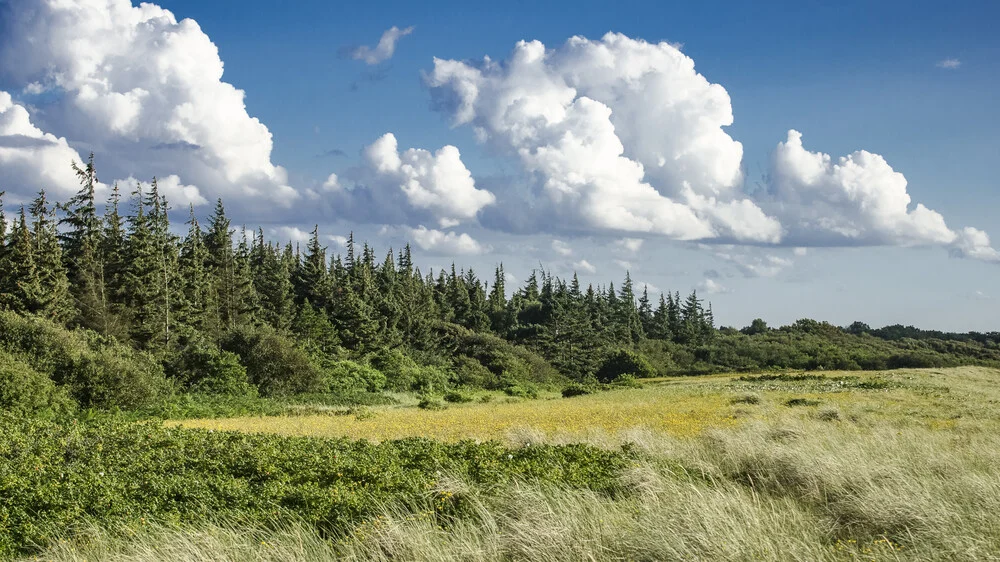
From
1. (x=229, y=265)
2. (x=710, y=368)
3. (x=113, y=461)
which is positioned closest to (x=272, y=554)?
(x=113, y=461)

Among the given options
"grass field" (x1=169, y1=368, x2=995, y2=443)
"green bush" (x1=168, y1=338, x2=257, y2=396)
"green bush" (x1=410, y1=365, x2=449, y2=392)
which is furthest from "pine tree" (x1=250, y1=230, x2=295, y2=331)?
"grass field" (x1=169, y1=368, x2=995, y2=443)

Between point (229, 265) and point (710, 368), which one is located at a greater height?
point (229, 265)

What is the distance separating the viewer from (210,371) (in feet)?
121

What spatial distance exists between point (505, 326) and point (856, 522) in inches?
3043

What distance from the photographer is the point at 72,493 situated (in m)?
7.43

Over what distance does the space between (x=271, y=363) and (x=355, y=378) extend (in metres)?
8.45

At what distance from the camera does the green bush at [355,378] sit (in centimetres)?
4447

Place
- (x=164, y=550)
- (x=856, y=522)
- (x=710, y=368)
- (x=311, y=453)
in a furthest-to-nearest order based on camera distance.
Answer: (x=710, y=368) → (x=311, y=453) → (x=856, y=522) → (x=164, y=550)

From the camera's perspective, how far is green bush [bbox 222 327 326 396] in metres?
39.7

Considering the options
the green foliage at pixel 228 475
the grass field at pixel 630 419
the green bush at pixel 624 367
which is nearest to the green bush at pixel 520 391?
the green bush at pixel 624 367

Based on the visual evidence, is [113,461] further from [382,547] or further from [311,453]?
[382,547]

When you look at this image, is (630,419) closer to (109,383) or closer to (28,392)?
(28,392)

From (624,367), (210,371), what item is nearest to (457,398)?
(210,371)

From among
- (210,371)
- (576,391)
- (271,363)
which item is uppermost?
(271,363)
